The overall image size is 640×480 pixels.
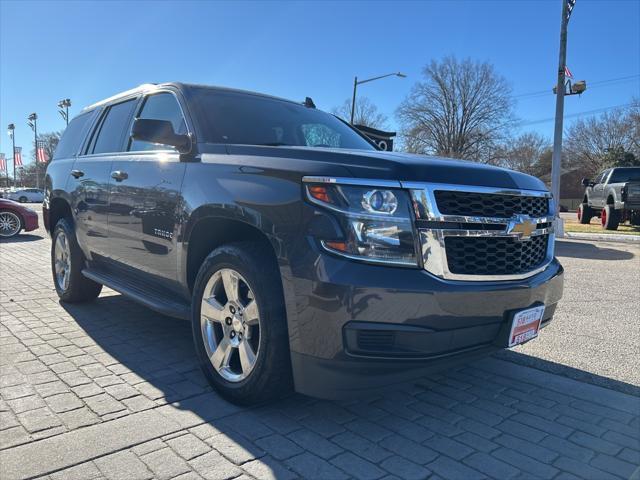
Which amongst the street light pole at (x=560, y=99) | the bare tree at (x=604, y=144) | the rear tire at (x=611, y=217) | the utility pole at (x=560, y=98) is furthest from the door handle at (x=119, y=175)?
the bare tree at (x=604, y=144)

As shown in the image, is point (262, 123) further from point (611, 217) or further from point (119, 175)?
point (611, 217)

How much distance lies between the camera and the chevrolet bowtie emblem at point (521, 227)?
2.72m

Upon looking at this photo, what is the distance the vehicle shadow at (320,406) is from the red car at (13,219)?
11.0m

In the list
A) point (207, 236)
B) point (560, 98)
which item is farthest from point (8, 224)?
point (560, 98)

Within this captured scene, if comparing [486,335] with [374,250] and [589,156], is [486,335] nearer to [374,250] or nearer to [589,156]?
[374,250]

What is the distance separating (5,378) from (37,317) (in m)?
1.67

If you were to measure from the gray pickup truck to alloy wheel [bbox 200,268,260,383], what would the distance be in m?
14.7

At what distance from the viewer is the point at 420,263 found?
2.38 m

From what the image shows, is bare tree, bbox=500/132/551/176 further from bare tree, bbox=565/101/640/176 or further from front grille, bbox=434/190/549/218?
front grille, bbox=434/190/549/218

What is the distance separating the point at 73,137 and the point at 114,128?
1.32m

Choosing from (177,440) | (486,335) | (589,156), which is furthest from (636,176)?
(589,156)

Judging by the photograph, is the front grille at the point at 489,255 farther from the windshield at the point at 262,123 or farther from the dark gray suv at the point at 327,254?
the windshield at the point at 262,123

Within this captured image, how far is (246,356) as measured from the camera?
2.83 meters

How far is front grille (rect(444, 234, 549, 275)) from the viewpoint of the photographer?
248 cm
